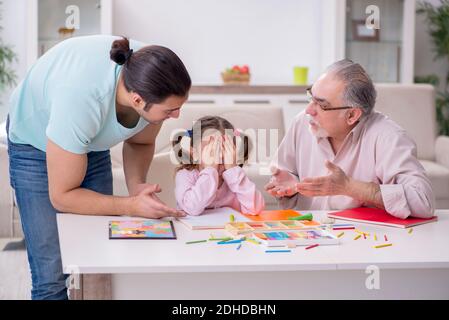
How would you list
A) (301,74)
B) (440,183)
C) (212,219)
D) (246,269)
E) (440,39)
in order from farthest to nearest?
(440,39), (301,74), (440,183), (212,219), (246,269)

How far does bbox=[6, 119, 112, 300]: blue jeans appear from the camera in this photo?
2.17 m

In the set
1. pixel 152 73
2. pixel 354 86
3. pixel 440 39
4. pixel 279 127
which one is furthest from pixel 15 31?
pixel 152 73

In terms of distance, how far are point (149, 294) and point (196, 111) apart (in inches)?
103

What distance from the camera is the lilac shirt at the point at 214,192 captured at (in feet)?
7.40

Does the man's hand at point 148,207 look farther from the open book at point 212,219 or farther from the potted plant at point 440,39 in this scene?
the potted plant at point 440,39

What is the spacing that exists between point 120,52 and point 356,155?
867mm

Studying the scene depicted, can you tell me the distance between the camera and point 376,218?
221 cm

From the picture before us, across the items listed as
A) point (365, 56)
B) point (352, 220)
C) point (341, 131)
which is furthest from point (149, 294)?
point (365, 56)

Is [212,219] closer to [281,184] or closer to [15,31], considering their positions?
[281,184]

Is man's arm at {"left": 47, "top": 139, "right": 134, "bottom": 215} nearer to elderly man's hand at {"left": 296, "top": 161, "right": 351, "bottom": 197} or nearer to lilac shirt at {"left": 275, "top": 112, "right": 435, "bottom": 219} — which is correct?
elderly man's hand at {"left": 296, "top": 161, "right": 351, "bottom": 197}

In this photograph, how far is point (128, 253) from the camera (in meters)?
1.73

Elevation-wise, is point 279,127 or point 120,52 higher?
point 120,52

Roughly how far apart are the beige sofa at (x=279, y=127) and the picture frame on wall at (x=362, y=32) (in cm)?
136

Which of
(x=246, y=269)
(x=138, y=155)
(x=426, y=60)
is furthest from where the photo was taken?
(x=426, y=60)
